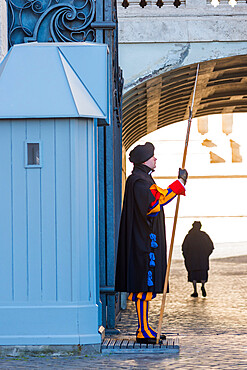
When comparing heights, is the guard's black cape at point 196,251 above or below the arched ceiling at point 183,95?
below

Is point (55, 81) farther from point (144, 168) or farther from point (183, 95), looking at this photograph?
point (183, 95)

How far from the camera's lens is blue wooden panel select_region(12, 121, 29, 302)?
7.02 m

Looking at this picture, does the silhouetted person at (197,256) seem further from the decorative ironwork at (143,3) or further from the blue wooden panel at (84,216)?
the blue wooden panel at (84,216)

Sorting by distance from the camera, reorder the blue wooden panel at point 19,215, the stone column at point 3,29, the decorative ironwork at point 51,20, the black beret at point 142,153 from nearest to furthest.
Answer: the blue wooden panel at point 19,215
the black beret at point 142,153
the decorative ironwork at point 51,20
the stone column at point 3,29

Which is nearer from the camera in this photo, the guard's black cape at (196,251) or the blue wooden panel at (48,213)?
the blue wooden panel at (48,213)

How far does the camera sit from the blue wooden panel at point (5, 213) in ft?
23.1

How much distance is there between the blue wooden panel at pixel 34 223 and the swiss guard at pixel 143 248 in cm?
79

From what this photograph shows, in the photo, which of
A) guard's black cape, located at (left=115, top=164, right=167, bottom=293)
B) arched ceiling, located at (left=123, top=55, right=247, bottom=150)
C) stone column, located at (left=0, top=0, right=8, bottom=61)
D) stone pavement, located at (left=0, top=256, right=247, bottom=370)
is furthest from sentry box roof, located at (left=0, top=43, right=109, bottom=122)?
arched ceiling, located at (left=123, top=55, right=247, bottom=150)

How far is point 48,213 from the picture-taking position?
7.04 meters

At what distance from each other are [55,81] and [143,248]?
1573 millimetres

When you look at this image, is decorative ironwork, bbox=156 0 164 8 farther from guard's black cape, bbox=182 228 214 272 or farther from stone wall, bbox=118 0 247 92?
guard's black cape, bbox=182 228 214 272

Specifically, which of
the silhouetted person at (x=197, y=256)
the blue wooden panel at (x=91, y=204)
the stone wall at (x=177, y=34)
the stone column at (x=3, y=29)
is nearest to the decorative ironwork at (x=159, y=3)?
the stone wall at (x=177, y=34)

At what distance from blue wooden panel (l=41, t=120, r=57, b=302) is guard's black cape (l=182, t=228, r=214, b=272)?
8.87m

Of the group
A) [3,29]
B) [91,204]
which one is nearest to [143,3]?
[3,29]
